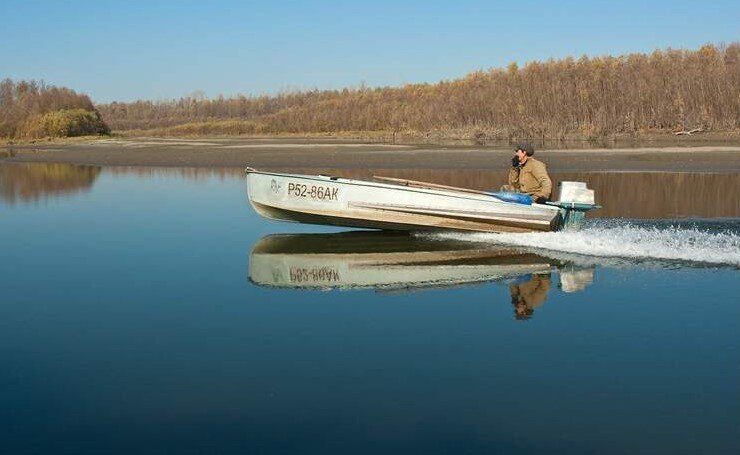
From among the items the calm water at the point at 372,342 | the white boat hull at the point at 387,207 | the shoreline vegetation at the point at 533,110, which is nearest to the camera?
the calm water at the point at 372,342

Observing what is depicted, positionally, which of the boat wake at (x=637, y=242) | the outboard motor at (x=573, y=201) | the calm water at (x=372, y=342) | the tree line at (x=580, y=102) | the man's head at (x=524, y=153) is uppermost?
the tree line at (x=580, y=102)

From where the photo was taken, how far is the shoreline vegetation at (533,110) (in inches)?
1769

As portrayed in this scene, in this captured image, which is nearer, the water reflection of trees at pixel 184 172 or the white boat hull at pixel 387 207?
the white boat hull at pixel 387 207

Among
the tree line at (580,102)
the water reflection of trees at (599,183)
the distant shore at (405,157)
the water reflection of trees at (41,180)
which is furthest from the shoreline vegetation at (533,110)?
the water reflection of trees at (41,180)

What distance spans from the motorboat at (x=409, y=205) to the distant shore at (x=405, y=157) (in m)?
14.1

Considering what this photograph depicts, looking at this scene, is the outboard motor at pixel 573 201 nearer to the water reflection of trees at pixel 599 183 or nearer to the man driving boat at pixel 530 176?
the man driving boat at pixel 530 176

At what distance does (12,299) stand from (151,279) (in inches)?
65.8

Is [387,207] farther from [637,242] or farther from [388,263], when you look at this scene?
[637,242]

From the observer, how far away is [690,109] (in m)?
45.4

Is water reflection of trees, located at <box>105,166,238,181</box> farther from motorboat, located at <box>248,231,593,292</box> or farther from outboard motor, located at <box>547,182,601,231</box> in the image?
outboard motor, located at <box>547,182,601,231</box>

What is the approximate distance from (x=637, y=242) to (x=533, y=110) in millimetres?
35843

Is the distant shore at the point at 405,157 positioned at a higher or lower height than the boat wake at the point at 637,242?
higher

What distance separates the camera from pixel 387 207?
47.1ft

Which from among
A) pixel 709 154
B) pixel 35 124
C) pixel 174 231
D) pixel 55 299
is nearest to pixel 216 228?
pixel 174 231
